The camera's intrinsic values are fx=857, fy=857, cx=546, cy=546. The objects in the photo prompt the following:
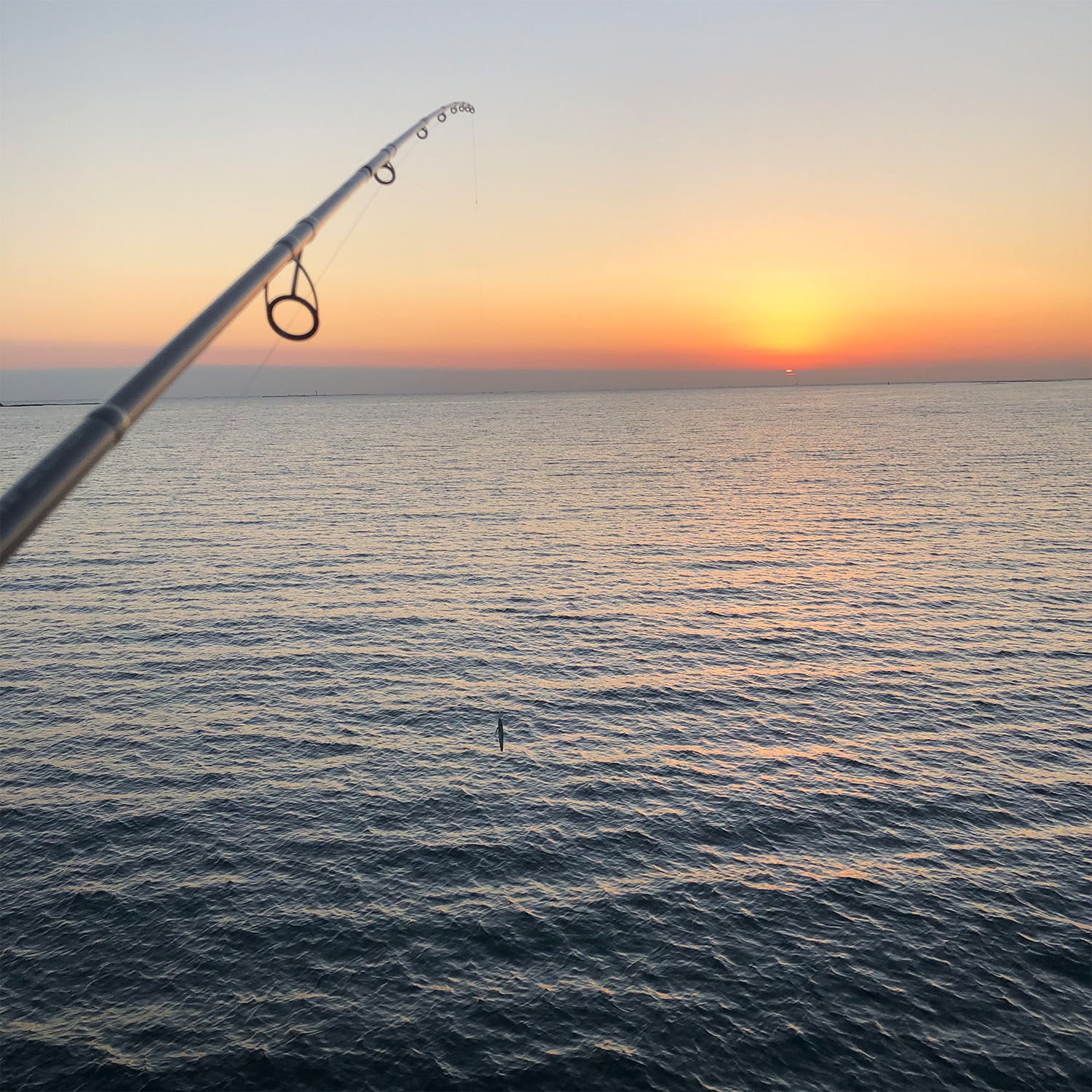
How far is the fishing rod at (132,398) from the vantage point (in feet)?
18.1

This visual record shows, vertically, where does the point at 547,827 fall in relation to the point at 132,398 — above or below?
below

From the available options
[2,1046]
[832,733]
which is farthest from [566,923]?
[832,733]

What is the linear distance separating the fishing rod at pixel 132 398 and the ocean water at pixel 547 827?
18637mm

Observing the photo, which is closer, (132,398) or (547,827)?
(132,398)

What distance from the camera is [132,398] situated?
6664mm

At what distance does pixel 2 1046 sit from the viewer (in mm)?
20625

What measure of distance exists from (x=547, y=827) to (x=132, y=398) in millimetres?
25903

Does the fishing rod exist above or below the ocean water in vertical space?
above

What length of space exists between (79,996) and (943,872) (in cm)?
2505

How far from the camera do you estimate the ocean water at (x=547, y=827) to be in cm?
2094

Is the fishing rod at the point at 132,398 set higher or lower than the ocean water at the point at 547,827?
higher

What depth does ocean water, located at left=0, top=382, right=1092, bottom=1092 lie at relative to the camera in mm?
20938

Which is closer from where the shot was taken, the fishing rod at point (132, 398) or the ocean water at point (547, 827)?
the fishing rod at point (132, 398)

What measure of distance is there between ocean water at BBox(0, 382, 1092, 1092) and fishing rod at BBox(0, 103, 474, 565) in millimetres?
18637
